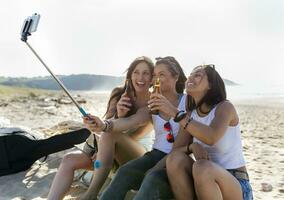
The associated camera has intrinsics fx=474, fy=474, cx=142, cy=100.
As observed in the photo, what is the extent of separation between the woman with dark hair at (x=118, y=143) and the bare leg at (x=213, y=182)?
0.94 metres

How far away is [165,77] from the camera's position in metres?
3.77

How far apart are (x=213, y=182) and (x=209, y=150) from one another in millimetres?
353

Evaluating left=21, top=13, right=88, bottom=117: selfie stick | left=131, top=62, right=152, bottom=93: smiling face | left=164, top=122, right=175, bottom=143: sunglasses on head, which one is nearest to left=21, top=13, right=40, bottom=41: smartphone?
left=21, top=13, right=88, bottom=117: selfie stick

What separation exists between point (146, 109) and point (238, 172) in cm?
100

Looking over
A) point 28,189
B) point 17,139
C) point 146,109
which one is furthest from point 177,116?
point 17,139

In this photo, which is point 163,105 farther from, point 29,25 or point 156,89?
point 29,25

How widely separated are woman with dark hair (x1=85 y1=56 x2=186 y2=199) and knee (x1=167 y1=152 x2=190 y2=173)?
25 cm

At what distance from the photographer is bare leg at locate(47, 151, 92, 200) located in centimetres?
379

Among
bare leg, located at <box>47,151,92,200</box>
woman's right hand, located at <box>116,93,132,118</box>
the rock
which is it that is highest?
woman's right hand, located at <box>116,93,132,118</box>

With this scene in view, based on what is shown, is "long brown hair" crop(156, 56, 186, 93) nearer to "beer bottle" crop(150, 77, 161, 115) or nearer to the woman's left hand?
"beer bottle" crop(150, 77, 161, 115)

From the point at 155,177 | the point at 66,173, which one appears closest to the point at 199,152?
the point at 155,177

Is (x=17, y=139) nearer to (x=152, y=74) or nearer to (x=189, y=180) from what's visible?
(x=152, y=74)

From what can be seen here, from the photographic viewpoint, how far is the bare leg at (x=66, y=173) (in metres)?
3.79

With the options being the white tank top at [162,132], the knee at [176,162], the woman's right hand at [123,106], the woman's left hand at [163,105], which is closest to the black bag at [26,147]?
the woman's right hand at [123,106]
